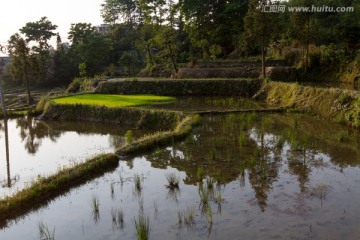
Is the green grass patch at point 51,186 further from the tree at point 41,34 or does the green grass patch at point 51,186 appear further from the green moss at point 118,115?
the tree at point 41,34

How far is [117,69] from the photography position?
40688 mm

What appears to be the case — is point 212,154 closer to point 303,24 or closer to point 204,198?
point 204,198

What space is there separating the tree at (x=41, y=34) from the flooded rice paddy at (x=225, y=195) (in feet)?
116

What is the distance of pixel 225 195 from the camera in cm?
729

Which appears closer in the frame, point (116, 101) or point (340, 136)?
point (340, 136)

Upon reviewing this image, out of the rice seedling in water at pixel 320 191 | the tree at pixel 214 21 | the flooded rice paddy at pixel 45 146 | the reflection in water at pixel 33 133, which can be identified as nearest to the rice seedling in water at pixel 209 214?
the rice seedling in water at pixel 320 191

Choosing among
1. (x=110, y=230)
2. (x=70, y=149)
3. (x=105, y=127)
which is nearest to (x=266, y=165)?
(x=110, y=230)

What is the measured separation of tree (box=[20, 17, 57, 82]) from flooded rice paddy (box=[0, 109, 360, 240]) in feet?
116

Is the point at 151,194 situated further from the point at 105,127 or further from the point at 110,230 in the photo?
the point at 105,127

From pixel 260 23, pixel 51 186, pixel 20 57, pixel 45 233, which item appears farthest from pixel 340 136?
pixel 20 57

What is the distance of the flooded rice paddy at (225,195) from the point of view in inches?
233

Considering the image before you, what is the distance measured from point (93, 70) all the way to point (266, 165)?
112ft

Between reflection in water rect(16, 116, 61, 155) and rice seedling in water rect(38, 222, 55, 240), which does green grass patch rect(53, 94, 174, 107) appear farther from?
rice seedling in water rect(38, 222, 55, 240)

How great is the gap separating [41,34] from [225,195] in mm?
A: 41914
